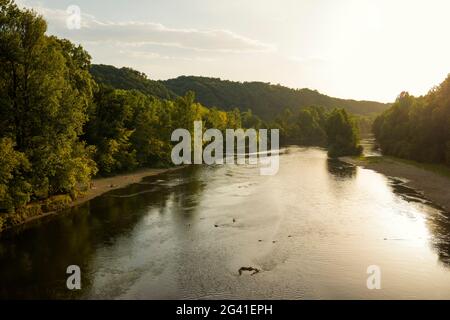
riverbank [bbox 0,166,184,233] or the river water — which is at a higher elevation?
riverbank [bbox 0,166,184,233]

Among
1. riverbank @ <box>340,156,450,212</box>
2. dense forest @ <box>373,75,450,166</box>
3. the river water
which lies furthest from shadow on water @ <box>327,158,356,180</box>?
the river water

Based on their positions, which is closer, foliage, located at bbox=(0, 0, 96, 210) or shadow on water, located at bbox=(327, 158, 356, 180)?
foliage, located at bbox=(0, 0, 96, 210)

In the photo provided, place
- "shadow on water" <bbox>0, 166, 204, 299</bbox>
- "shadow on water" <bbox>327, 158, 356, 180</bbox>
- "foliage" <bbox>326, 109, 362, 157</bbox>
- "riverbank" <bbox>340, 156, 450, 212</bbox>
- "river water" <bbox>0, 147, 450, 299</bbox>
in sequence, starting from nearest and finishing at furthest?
"river water" <bbox>0, 147, 450, 299</bbox>
"shadow on water" <bbox>0, 166, 204, 299</bbox>
"riverbank" <bbox>340, 156, 450, 212</bbox>
"shadow on water" <bbox>327, 158, 356, 180</bbox>
"foliage" <bbox>326, 109, 362, 157</bbox>

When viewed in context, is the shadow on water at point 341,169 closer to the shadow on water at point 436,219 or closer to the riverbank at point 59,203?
the shadow on water at point 436,219

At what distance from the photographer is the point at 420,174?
76.1 meters

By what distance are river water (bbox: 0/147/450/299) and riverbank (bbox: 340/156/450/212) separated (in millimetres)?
→ 2535

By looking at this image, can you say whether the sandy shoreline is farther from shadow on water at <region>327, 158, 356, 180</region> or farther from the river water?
shadow on water at <region>327, 158, 356, 180</region>

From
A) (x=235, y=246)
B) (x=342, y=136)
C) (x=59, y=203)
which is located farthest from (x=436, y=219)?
(x=342, y=136)

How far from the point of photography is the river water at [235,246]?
28.9 m

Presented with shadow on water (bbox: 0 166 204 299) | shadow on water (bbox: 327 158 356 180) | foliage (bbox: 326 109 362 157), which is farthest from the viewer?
foliage (bbox: 326 109 362 157)

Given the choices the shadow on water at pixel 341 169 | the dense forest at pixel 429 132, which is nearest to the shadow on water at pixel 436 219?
the shadow on water at pixel 341 169

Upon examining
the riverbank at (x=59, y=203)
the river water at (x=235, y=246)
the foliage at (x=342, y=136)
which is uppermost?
the foliage at (x=342, y=136)

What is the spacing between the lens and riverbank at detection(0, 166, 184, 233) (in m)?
42.3

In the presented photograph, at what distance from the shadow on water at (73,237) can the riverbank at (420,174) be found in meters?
32.3
